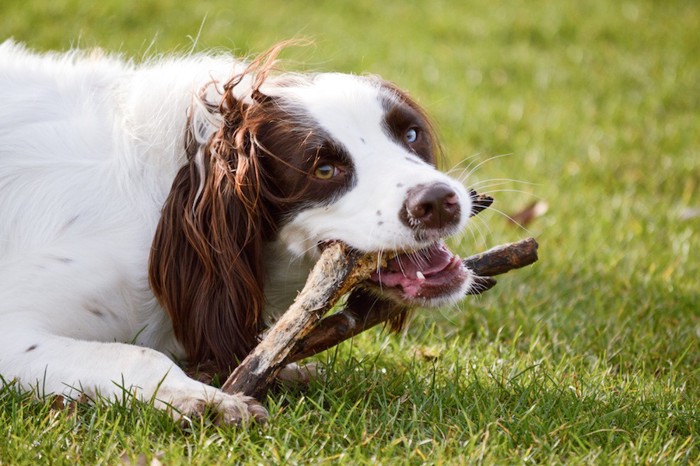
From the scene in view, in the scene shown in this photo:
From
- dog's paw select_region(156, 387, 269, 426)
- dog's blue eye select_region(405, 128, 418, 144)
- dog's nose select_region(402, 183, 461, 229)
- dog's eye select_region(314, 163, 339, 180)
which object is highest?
dog's blue eye select_region(405, 128, 418, 144)

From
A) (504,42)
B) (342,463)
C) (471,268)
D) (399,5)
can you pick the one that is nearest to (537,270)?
(471,268)

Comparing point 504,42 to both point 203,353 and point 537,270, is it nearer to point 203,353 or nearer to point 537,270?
point 537,270

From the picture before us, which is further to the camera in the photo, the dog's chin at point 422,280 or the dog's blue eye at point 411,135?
the dog's blue eye at point 411,135

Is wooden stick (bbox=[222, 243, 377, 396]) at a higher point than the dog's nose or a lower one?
lower

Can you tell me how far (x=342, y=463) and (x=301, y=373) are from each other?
26.1 inches

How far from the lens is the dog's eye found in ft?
10.6

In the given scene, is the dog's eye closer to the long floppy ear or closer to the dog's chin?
the long floppy ear

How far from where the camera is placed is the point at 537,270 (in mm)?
5012

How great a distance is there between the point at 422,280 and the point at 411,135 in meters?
0.57

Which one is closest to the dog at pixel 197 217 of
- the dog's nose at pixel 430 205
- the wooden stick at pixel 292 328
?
the dog's nose at pixel 430 205

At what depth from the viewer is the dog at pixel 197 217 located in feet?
10.1

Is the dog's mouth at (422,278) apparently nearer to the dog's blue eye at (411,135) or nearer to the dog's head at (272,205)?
the dog's head at (272,205)

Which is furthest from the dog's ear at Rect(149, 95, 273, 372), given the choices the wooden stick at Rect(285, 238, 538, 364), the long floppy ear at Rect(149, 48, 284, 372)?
the wooden stick at Rect(285, 238, 538, 364)

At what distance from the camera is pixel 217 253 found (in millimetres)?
3275
